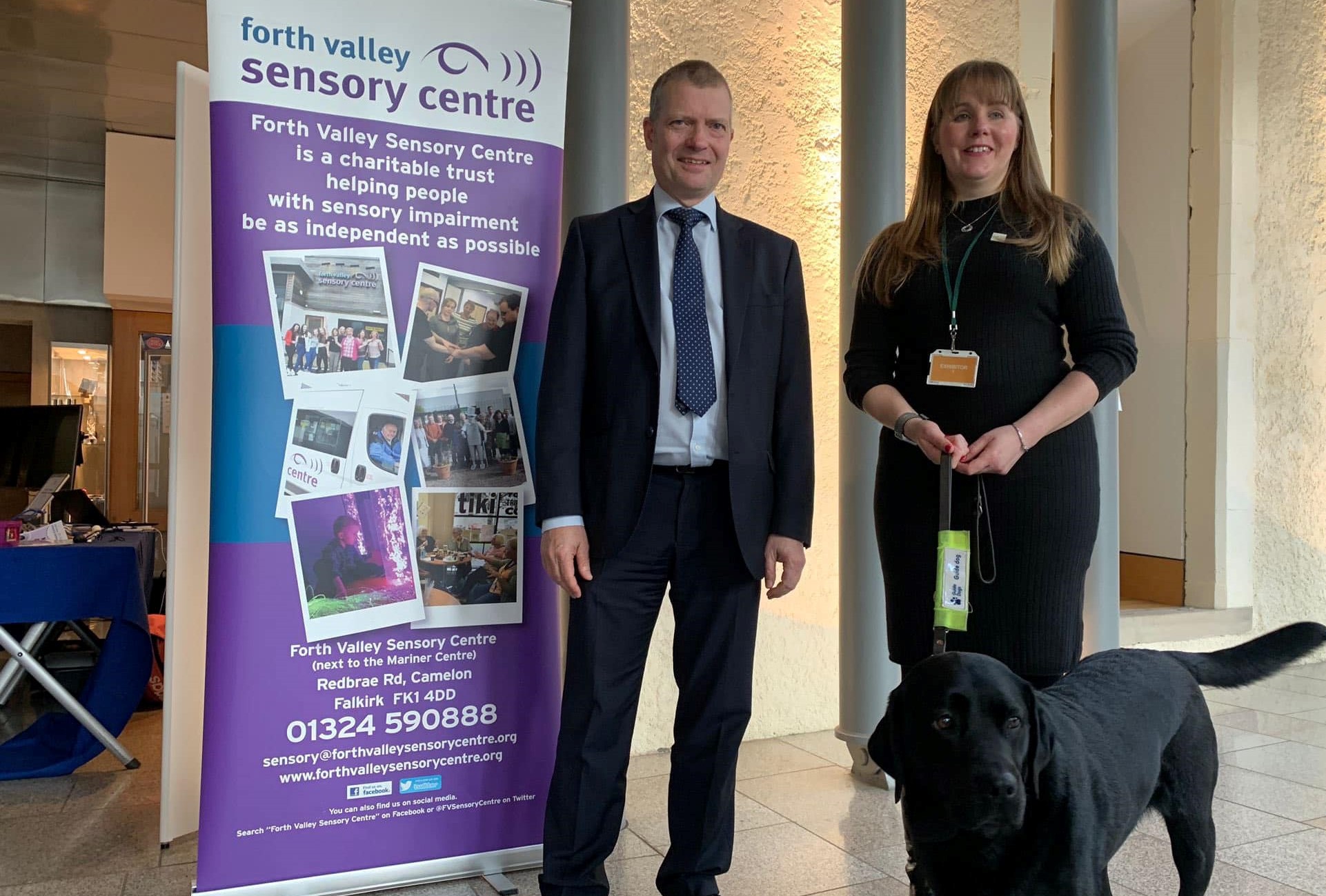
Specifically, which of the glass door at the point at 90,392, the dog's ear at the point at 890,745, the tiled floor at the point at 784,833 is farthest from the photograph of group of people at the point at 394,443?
the glass door at the point at 90,392

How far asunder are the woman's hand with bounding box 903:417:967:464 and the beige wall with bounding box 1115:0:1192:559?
429 centimetres

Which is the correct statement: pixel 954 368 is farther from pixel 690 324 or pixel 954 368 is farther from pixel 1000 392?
pixel 690 324

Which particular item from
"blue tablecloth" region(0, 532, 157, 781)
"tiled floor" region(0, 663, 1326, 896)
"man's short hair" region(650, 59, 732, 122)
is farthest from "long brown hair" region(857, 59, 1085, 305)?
"blue tablecloth" region(0, 532, 157, 781)

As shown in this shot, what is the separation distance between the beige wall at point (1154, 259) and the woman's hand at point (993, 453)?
14.0 feet

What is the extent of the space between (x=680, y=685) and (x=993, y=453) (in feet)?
2.79

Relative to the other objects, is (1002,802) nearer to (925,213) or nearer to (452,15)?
(925,213)

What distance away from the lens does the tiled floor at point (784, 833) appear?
2.25 meters

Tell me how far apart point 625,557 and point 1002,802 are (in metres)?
0.93

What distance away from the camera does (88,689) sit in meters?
3.14

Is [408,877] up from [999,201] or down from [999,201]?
down

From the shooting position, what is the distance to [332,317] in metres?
2.11

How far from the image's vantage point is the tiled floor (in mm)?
2248

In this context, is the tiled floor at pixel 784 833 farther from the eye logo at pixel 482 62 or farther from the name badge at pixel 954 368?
the eye logo at pixel 482 62

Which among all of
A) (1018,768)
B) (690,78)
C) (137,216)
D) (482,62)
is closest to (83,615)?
(482,62)
